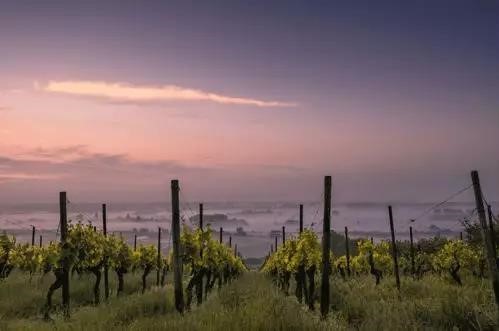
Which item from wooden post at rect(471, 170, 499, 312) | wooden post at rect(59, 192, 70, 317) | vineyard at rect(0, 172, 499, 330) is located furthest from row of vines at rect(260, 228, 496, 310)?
wooden post at rect(59, 192, 70, 317)

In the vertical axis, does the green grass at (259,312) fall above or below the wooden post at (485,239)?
below

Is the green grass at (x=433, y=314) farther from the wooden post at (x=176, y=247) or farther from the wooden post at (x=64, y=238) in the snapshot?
the wooden post at (x=64, y=238)

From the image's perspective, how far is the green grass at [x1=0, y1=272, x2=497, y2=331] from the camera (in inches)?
422

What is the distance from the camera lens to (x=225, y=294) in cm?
2025

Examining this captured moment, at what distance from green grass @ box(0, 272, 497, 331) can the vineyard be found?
0.04 metres

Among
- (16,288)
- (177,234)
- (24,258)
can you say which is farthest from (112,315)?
(24,258)

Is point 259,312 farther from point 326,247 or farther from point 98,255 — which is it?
point 98,255

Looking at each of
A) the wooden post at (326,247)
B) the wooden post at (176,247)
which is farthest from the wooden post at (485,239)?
the wooden post at (176,247)

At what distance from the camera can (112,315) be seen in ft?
49.9

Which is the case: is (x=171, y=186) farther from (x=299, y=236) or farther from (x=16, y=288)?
(x=16, y=288)

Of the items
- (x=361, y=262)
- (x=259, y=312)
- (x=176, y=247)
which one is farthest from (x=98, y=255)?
(x=361, y=262)

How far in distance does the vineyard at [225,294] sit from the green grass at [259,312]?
41 mm

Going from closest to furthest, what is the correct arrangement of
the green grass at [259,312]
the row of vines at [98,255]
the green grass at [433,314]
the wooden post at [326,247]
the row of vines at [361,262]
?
the green grass at [259,312] → the green grass at [433,314] → the wooden post at [326,247] → the row of vines at [98,255] → the row of vines at [361,262]

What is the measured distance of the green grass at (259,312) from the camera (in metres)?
10.7
